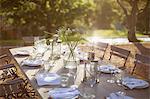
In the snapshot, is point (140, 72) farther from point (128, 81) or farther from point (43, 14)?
point (43, 14)

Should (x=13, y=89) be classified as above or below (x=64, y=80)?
below

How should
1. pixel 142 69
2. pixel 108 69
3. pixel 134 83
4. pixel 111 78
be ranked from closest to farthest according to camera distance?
pixel 134 83 → pixel 111 78 → pixel 108 69 → pixel 142 69

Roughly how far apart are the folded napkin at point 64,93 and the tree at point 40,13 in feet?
32.9

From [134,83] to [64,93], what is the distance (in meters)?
0.82

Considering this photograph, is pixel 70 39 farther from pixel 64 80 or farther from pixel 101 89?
pixel 101 89

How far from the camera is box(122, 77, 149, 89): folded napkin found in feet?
10.4

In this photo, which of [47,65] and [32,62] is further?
[32,62]

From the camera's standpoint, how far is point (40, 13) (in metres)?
13.6

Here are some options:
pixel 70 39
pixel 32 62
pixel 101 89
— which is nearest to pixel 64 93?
pixel 101 89

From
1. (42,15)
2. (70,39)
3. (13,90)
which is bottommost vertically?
(13,90)

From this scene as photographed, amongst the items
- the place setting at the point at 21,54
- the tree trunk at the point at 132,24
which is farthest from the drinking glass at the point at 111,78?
the tree trunk at the point at 132,24

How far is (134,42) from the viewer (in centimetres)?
1235

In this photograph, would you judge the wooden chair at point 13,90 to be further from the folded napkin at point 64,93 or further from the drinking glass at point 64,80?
the folded napkin at point 64,93

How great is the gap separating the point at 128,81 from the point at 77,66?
983 millimetres
